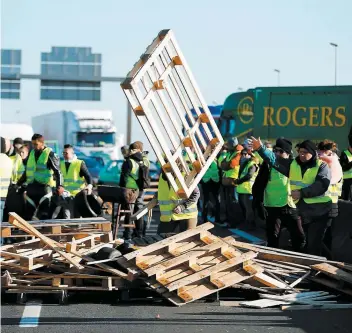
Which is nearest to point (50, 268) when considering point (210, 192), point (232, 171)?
point (232, 171)

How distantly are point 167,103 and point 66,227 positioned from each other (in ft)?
13.8

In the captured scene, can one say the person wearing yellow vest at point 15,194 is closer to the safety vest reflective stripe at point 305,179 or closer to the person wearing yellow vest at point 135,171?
the person wearing yellow vest at point 135,171

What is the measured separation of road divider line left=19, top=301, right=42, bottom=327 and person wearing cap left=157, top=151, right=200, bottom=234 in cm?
285

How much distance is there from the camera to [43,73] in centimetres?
4653

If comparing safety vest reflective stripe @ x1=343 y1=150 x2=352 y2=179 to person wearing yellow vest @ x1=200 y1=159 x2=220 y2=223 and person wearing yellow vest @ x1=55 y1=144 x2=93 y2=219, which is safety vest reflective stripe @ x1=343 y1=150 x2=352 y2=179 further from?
person wearing yellow vest @ x1=55 y1=144 x2=93 y2=219

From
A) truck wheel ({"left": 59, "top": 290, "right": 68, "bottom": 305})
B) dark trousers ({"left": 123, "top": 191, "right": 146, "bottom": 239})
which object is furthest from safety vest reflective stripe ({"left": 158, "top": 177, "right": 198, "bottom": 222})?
dark trousers ({"left": 123, "top": 191, "right": 146, "bottom": 239})

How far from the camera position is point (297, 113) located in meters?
25.3

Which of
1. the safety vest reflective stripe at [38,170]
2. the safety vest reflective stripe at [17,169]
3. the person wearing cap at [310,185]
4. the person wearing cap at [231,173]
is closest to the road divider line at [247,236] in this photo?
the person wearing cap at [231,173]

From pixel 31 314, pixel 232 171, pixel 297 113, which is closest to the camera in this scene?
pixel 31 314

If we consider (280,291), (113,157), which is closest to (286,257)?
(280,291)

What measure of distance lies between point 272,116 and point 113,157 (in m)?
19.9

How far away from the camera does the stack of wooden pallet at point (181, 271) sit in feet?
36.3

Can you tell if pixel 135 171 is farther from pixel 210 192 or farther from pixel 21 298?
pixel 21 298

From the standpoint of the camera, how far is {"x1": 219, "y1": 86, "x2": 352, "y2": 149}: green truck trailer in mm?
24672
